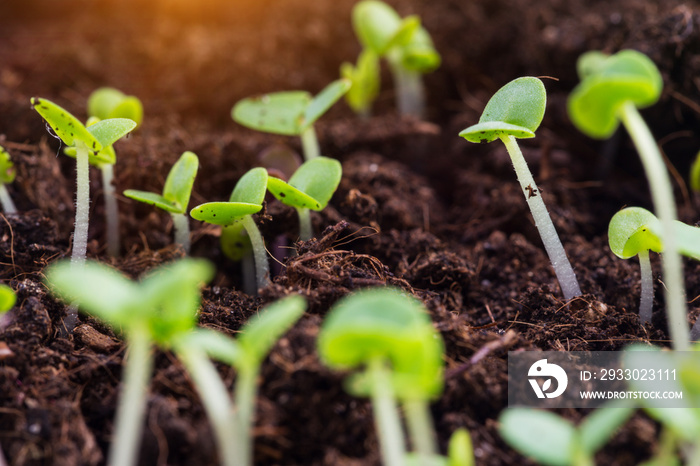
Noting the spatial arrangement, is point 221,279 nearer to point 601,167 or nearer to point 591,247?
point 591,247

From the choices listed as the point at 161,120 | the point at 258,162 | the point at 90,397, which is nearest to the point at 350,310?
the point at 90,397

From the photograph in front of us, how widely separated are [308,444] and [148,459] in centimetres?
26

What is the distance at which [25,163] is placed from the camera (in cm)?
156

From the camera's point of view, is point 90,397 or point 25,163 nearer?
point 90,397

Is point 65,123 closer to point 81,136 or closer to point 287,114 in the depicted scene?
point 81,136

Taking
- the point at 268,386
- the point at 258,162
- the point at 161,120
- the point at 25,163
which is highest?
the point at 161,120

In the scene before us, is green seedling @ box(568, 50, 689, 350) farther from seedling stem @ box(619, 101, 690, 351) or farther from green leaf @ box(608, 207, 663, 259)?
green leaf @ box(608, 207, 663, 259)

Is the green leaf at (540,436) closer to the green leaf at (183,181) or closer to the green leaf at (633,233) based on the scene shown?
the green leaf at (633,233)

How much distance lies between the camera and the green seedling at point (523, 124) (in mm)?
1160

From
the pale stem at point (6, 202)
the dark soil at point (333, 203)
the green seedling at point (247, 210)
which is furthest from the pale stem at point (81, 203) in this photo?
the pale stem at point (6, 202)

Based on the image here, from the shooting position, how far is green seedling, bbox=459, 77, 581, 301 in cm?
116

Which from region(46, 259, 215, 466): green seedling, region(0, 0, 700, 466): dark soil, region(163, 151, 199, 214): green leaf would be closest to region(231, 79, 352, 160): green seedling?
region(0, 0, 700, 466): dark soil

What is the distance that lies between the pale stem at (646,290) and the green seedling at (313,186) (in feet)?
2.15
